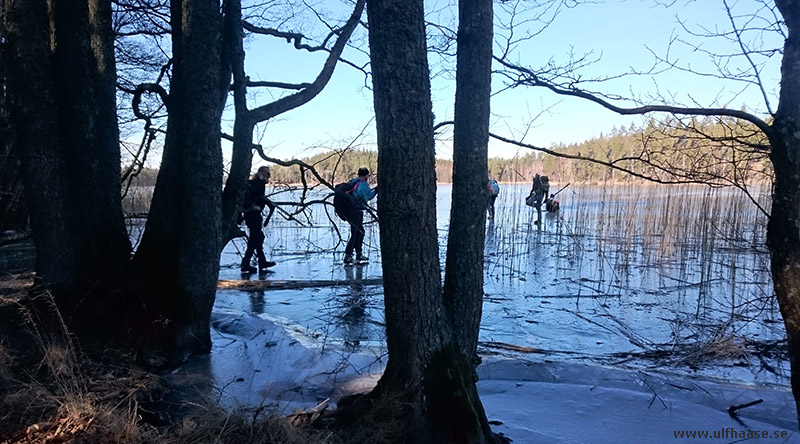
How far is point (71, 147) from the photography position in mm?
5023

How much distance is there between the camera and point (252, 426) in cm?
295

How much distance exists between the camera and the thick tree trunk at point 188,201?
501 cm

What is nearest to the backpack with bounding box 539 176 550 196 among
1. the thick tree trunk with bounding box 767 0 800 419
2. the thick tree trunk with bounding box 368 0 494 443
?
the thick tree trunk with bounding box 767 0 800 419

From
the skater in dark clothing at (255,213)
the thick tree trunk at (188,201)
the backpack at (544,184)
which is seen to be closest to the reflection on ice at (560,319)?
the skater in dark clothing at (255,213)

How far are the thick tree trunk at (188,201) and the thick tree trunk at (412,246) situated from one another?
9.28ft

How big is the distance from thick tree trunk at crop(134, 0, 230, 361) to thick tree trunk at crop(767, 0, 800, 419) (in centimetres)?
466

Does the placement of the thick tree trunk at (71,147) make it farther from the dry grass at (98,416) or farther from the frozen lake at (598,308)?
the frozen lake at (598,308)

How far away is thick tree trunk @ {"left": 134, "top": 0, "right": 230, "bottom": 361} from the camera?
5.01 m

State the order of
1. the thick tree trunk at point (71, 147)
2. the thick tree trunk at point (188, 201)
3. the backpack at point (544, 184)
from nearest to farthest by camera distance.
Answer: the thick tree trunk at point (71, 147), the thick tree trunk at point (188, 201), the backpack at point (544, 184)

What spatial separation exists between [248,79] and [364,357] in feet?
12.2

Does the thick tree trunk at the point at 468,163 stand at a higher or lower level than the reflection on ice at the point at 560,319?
higher

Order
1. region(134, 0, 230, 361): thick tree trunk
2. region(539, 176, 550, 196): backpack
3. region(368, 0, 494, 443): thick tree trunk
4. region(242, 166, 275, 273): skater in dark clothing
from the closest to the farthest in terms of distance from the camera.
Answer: region(368, 0, 494, 443): thick tree trunk, region(134, 0, 230, 361): thick tree trunk, region(242, 166, 275, 273): skater in dark clothing, region(539, 176, 550, 196): backpack

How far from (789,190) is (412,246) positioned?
2226mm

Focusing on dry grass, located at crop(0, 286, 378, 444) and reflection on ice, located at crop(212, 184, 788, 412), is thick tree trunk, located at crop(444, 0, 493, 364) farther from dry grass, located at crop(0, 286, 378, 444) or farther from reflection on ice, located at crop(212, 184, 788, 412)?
reflection on ice, located at crop(212, 184, 788, 412)
